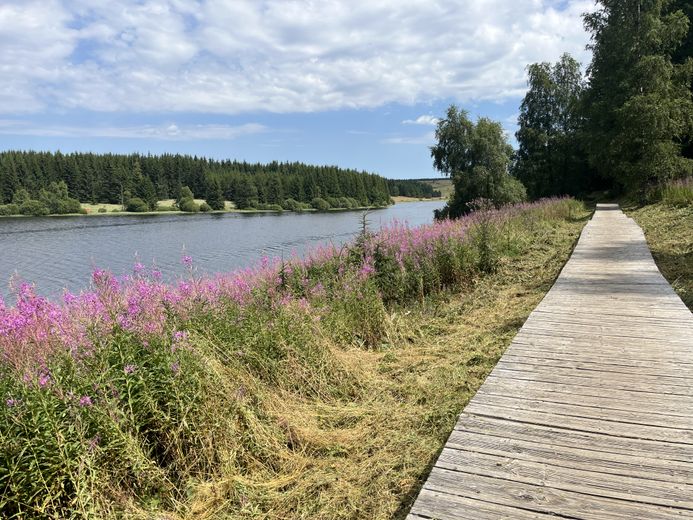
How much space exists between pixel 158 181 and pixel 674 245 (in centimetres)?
11435

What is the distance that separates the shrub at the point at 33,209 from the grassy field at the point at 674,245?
8778cm

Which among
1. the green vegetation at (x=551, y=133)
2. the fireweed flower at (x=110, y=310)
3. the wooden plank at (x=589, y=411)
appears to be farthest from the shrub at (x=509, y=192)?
the wooden plank at (x=589, y=411)

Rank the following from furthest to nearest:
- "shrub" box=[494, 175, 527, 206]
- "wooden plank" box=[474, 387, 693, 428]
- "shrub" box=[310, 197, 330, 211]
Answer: "shrub" box=[310, 197, 330, 211] < "shrub" box=[494, 175, 527, 206] < "wooden plank" box=[474, 387, 693, 428]

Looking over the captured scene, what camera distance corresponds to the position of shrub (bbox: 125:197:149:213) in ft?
295

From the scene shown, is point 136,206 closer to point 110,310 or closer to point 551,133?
point 551,133

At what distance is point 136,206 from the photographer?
90.4 metres

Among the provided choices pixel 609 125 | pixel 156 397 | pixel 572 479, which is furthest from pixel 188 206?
pixel 572 479

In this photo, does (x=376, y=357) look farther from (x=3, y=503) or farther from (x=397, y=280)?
(x=3, y=503)

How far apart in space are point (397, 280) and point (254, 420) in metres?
5.00

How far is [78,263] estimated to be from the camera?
2316cm

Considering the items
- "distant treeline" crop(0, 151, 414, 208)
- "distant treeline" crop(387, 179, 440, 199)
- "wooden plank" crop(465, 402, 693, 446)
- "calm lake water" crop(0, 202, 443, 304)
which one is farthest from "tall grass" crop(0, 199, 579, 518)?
"distant treeline" crop(387, 179, 440, 199)

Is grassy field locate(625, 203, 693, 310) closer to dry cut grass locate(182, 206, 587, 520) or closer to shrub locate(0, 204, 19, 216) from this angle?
dry cut grass locate(182, 206, 587, 520)

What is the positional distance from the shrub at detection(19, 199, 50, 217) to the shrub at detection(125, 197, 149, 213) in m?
15.4

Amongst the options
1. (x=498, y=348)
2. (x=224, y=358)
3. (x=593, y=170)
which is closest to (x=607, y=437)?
(x=498, y=348)
